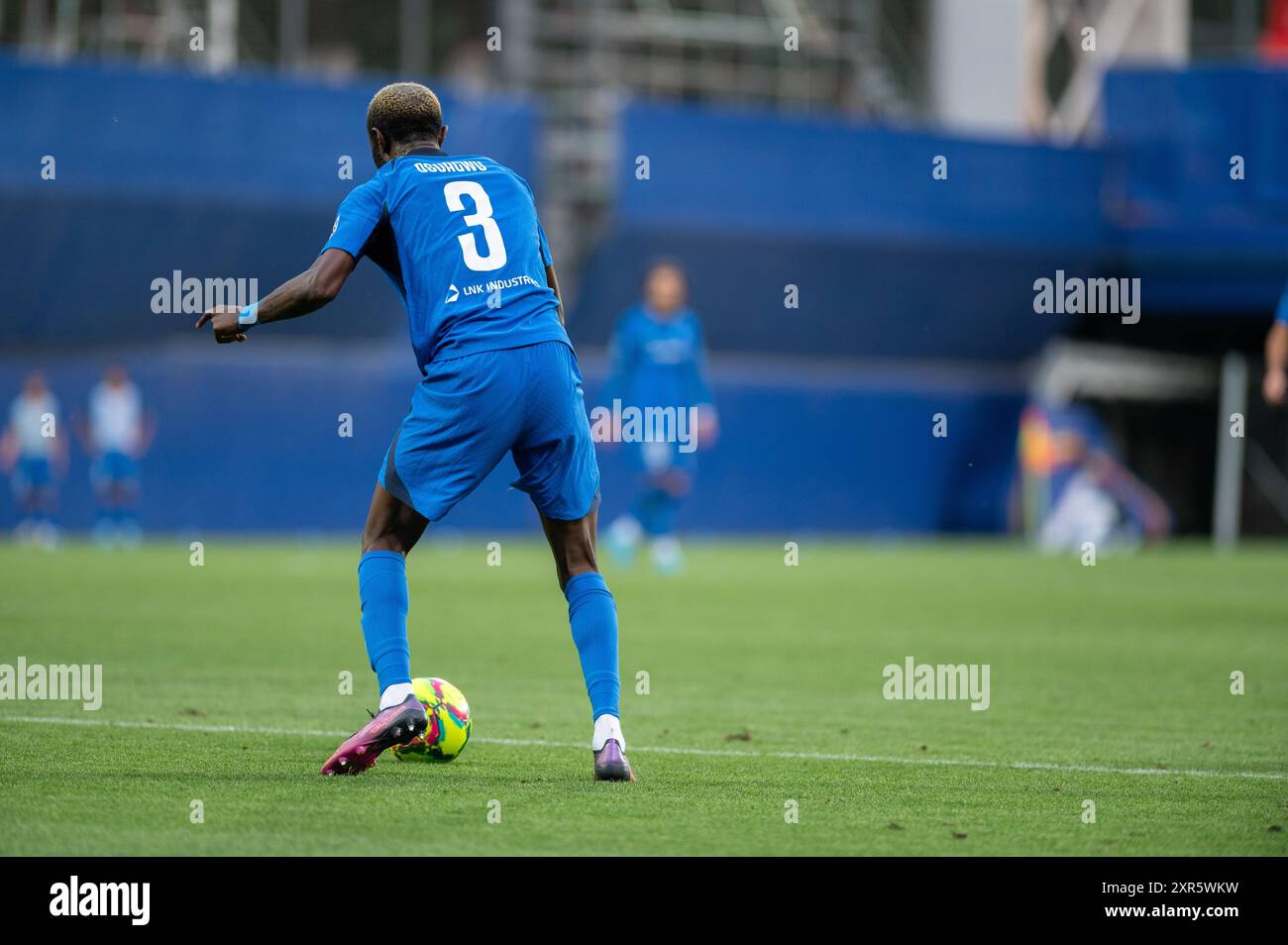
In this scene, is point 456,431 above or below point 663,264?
below

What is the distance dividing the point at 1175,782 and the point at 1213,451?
88.2 ft

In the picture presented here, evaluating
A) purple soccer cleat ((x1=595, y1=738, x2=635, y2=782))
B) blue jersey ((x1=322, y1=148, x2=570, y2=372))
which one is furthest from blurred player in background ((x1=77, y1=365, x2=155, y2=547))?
purple soccer cleat ((x1=595, y1=738, x2=635, y2=782))

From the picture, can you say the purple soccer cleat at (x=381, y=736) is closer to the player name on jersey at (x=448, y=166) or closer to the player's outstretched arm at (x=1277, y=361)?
the player name on jersey at (x=448, y=166)

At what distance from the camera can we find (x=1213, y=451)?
105 feet

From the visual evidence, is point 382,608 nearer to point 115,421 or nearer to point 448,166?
point 448,166

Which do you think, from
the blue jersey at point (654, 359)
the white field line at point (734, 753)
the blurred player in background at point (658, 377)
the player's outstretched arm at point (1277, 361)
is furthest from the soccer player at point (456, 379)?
the blue jersey at point (654, 359)

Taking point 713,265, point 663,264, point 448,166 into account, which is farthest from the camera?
point 713,265

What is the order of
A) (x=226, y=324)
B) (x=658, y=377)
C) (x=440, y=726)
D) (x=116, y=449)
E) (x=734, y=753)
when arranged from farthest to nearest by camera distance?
(x=116, y=449) < (x=658, y=377) < (x=734, y=753) < (x=440, y=726) < (x=226, y=324)

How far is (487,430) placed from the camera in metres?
6.17

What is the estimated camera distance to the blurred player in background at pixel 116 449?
23.8 meters

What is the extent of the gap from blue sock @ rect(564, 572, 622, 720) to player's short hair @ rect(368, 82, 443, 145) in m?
1.63

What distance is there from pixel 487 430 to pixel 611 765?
118cm

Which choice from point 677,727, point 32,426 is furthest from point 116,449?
point 677,727

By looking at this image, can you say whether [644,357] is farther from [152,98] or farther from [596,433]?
[152,98]
